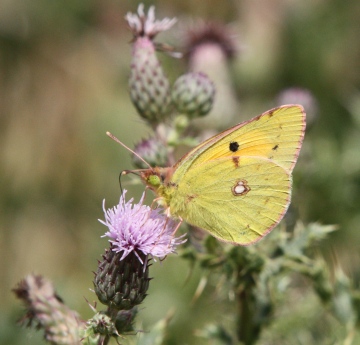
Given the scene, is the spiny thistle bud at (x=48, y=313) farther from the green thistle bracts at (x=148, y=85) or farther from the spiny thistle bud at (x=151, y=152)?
the green thistle bracts at (x=148, y=85)

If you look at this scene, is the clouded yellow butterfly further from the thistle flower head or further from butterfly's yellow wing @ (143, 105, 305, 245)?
the thistle flower head

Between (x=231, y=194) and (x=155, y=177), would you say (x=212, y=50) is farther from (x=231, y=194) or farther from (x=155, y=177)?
(x=155, y=177)

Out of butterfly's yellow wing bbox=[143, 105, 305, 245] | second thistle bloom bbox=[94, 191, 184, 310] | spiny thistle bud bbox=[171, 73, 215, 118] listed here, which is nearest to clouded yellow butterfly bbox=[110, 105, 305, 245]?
butterfly's yellow wing bbox=[143, 105, 305, 245]

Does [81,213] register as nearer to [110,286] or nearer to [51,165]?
[51,165]

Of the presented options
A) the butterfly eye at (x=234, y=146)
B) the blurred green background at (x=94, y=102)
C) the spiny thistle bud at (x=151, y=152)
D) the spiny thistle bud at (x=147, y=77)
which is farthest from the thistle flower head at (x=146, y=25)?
the blurred green background at (x=94, y=102)

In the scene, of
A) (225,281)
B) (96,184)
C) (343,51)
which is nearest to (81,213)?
(96,184)

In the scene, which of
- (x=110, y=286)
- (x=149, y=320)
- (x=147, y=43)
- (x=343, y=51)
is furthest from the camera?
(x=343, y=51)

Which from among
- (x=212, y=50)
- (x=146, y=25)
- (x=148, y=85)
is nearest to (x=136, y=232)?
(x=148, y=85)
